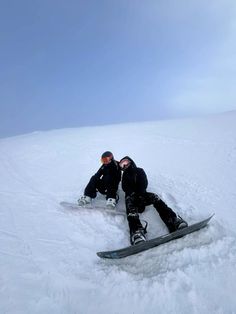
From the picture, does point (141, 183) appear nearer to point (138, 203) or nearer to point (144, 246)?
point (138, 203)

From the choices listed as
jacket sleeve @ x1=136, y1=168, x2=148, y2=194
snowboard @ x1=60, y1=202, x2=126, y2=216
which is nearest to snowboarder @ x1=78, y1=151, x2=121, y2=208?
snowboard @ x1=60, y1=202, x2=126, y2=216

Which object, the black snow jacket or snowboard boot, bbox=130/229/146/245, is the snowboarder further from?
snowboard boot, bbox=130/229/146/245

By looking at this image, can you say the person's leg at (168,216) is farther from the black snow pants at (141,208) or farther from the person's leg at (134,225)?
the person's leg at (134,225)

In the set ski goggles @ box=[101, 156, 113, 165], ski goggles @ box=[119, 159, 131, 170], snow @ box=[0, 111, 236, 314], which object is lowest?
snow @ box=[0, 111, 236, 314]

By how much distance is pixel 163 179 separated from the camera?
25.9 ft

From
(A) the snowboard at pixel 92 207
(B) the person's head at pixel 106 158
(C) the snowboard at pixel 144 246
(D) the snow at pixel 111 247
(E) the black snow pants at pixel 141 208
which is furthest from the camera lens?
(B) the person's head at pixel 106 158

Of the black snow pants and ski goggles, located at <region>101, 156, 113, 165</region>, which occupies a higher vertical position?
ski goggles, located at <region>101, 156, 113, 165</region>

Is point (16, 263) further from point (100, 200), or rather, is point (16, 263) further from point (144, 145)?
point (144, 145)

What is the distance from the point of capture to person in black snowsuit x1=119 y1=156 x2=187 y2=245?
191 inches

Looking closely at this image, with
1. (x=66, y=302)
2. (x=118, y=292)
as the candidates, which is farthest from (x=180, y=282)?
(x=66, y=302)

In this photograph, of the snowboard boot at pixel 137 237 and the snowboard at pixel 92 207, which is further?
the snowboard at pixel 92 207

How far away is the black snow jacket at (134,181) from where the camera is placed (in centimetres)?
592

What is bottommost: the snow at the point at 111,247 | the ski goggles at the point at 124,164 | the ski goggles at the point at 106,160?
the snow at the point at 111,247

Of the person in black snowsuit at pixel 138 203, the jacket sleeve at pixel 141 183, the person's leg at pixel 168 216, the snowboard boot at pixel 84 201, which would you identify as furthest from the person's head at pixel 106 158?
the person's leg at pixel 168 216
